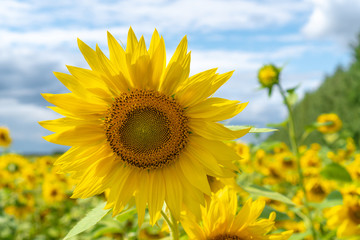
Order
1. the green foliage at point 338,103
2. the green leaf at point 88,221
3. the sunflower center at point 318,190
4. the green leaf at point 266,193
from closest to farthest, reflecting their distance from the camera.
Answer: the green leaf at point 88,221, the green leaf at point 266,193, the sunflower center at point 318,190, the green foliage at point 338,103

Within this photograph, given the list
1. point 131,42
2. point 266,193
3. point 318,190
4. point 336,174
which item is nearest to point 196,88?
point 131,42

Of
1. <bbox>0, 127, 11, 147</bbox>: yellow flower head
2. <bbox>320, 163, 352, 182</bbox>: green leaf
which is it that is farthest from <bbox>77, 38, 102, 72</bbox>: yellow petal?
<bbox>0, 127, 11, 147</bbox>: yellow flower head

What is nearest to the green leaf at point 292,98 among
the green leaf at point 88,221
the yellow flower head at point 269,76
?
the yellow flower head at point 269,76

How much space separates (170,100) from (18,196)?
5524 millimetres

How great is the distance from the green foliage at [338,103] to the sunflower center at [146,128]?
23072 millimetres

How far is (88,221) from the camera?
54.1 inches

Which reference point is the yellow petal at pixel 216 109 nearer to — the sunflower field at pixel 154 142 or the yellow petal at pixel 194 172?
the sunflower field at pixel 154 142

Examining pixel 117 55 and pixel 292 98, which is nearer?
pixel 117 55

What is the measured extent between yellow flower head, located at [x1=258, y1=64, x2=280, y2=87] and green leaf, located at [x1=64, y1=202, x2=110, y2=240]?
2139 millimetres

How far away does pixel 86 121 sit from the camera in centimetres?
157

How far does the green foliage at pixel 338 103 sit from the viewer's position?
30.5 m

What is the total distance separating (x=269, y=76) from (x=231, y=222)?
75.5 inches

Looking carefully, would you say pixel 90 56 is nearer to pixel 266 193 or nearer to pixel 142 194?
pixel 142 194

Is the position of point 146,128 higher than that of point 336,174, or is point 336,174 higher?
point 146,128
